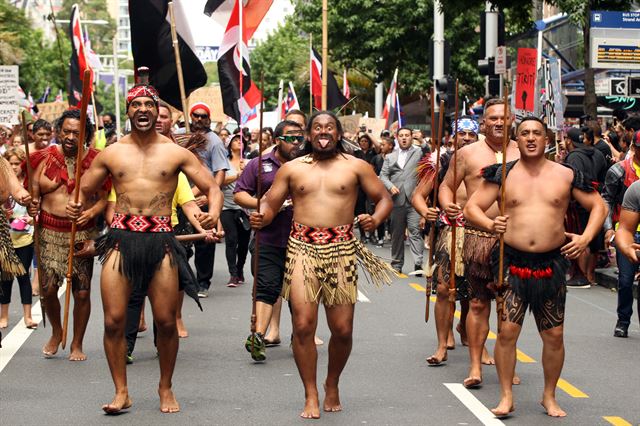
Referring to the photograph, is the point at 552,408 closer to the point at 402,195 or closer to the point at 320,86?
the point at 402,195

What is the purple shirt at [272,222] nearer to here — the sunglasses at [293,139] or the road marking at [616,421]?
the sunglasses at [293,139]

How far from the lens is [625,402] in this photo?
930 cm

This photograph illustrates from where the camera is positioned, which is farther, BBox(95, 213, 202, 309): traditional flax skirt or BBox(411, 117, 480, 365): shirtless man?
BBox(411, 117, 480, 365): shirtless man

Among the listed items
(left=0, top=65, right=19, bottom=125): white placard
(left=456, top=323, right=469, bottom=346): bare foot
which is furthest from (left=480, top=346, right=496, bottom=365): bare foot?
(left=0, top=65, right=19, bottom=125): white placard

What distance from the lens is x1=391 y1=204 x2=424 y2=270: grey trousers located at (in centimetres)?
1861

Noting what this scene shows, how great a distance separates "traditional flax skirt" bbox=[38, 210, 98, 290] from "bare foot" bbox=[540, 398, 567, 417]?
12.5 feet

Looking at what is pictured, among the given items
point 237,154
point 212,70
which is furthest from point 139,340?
point 212,70

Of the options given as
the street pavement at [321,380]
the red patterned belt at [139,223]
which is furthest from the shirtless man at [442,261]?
the red patterned belt at [139,223]

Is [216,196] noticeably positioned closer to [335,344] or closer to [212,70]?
[335,344]

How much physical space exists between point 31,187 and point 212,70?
7447 inches

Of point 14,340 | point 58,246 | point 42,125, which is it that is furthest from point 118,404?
point 42,125

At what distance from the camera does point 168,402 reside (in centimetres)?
879

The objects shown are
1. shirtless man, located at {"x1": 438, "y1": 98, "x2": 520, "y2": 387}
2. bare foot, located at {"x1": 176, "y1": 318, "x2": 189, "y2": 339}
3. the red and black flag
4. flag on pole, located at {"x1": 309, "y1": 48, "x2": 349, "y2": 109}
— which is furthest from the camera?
flag on pole, located at {"x1": 309, "y1": 48, "x2": 349, "y2": 109}

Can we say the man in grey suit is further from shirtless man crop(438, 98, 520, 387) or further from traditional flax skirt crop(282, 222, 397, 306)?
traditional flax skirt crop(282, 222, 397, 306)
